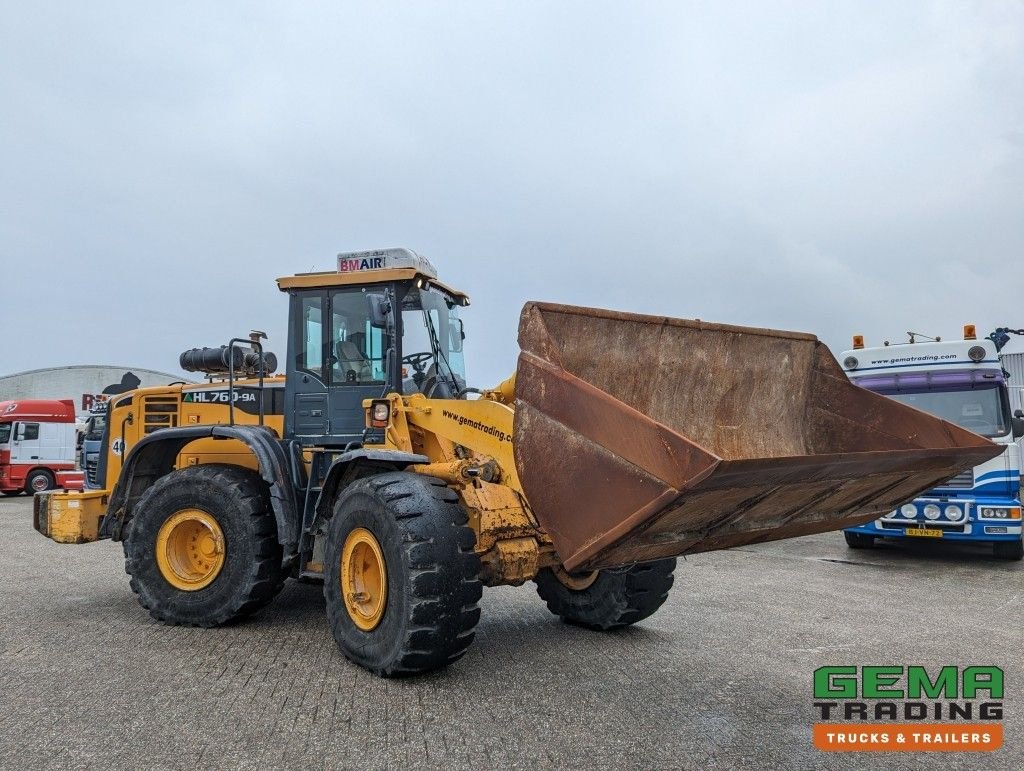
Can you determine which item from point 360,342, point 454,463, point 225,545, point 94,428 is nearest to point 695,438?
point 454,463

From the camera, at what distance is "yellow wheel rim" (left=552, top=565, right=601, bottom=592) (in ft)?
19.8

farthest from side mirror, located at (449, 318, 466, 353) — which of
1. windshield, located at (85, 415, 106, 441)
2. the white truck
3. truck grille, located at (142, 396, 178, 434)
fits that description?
windshield, located at (85, 415, 106, 441)

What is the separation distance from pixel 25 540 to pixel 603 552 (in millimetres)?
11447

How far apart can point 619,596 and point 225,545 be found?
294cm

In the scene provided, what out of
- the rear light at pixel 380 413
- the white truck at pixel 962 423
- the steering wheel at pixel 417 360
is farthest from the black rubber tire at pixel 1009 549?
the rear light at pixel 380 413

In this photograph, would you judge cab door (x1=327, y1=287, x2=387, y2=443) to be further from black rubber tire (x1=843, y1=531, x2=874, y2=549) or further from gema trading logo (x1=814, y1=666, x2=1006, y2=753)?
black rubber tire (x1=843, y1=531, x2=874, y2=549)

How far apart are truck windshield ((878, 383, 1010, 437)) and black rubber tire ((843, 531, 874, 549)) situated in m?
1.96

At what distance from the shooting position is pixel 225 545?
19.9ft

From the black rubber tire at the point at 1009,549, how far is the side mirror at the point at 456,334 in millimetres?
7936

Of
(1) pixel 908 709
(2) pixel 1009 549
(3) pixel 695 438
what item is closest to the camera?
(1) pixel 908 709

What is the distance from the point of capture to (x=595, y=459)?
12.4 feet

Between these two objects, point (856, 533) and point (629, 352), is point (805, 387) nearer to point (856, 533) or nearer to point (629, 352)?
point (629, 352)

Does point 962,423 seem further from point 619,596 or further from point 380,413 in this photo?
point 380,413

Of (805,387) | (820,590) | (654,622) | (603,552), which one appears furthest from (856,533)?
(603,552)
